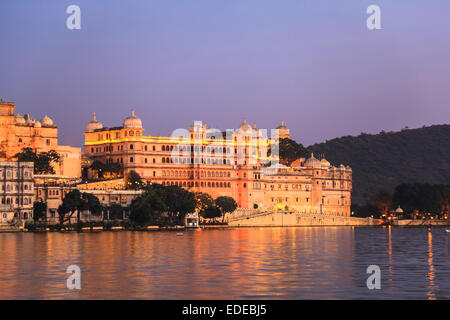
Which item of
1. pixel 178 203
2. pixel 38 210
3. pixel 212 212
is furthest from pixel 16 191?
pixel 212 212

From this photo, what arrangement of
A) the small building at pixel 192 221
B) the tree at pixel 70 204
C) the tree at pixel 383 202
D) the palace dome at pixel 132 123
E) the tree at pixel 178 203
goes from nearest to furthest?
the tree at pixel 70 204 → the small building at pixel 192 221 → the tree at pixel 178 203 → the palace dome at pixel 132 123 → the tree at pixel 383 202

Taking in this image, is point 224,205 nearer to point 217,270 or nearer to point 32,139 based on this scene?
point 32,139

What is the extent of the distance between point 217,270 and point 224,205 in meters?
79.1

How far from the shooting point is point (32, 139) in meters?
127

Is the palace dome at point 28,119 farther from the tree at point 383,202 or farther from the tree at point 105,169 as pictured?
the tree at point 383,202

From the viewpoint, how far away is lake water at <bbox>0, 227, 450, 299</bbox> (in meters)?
39.2

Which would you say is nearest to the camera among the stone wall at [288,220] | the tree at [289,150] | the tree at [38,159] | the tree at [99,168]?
the tree at [38,159]

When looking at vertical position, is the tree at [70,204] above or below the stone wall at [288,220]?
above

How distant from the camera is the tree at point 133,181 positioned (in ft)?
414

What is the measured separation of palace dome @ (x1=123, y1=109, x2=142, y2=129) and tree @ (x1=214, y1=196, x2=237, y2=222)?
60.9ft

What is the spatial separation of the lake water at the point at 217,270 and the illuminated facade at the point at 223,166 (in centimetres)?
6233

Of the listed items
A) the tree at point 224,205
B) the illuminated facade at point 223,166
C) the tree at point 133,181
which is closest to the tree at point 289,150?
the illuminated facade at point 223,166
